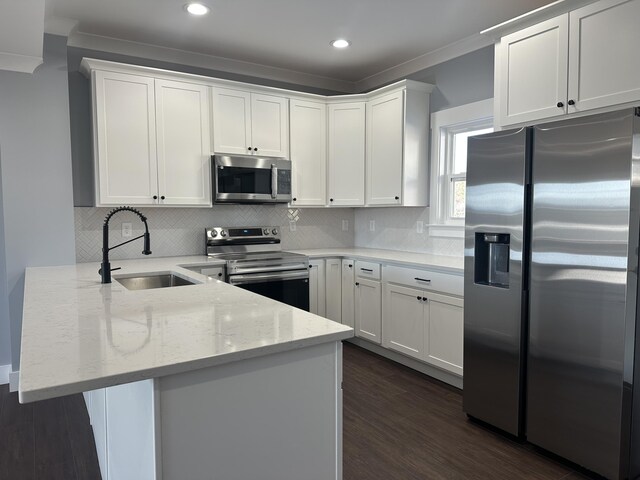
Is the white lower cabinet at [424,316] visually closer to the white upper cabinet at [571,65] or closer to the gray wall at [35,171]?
the white upper cabinet at [571,65]

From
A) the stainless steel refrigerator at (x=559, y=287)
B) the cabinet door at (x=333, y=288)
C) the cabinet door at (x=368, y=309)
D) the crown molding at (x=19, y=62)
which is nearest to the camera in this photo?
the stainless steel refrigerator at (x=559, y=287)

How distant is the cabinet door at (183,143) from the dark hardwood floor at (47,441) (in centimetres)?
165

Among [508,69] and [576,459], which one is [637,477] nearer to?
[576,459]

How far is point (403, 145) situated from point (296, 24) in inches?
52.7

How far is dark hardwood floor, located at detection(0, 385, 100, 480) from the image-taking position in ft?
7.35

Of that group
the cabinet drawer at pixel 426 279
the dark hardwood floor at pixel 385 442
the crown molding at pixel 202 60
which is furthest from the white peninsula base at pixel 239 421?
the crown molding at pixel 202 60

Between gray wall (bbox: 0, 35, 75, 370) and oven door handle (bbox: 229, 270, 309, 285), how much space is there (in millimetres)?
1263

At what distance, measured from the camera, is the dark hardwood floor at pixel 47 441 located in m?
2.24

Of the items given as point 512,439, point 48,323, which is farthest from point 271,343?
point 512,439

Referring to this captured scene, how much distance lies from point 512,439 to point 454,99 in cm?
266

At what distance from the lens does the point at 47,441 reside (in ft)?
8.33

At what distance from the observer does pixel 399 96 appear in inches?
155

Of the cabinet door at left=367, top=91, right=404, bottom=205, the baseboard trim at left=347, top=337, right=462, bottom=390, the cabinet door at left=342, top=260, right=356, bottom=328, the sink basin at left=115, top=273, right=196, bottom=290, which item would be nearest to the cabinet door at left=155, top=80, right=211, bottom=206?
the sink basin at left=115, top=273, right=196, bottom=290

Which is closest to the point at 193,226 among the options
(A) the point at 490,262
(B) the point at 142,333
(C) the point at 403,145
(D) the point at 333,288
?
(D) the point at 333,288
